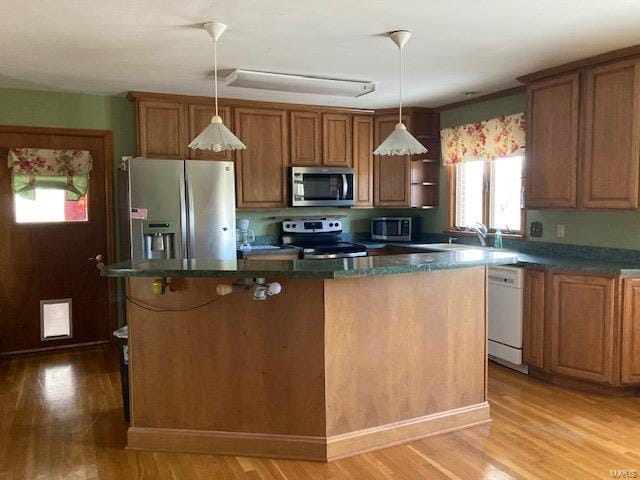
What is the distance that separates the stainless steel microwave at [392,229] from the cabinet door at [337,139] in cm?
78

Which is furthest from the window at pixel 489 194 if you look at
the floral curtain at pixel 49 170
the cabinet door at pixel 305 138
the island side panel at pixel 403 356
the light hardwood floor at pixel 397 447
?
the floral curtain at pixel 49 170

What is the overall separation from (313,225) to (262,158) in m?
0.94

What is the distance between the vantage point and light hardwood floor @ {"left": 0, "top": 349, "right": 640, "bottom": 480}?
8.27 feet

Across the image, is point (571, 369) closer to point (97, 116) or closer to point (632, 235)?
point (632, 235)

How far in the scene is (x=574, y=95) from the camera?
12.2 ft

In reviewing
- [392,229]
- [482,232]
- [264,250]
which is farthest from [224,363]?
[392,229]

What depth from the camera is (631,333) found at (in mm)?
3404

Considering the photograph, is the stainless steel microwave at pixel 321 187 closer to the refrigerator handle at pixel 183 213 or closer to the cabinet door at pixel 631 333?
the refrigerator handle at pixel 183 213

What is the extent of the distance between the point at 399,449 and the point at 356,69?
268 centimetres

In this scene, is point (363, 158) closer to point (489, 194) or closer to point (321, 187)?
point (321, 187)

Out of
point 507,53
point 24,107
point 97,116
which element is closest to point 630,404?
point 507,53

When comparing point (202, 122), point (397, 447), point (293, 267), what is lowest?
point (397, 447)

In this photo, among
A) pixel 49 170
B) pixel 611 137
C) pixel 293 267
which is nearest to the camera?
pixel 293 267

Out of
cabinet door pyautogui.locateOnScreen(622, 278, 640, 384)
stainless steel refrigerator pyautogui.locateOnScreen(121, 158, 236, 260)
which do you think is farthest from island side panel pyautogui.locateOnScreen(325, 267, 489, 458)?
stainless steel refrigerator pyautogui.locateOnScreen(121, 158, 236, 260)
